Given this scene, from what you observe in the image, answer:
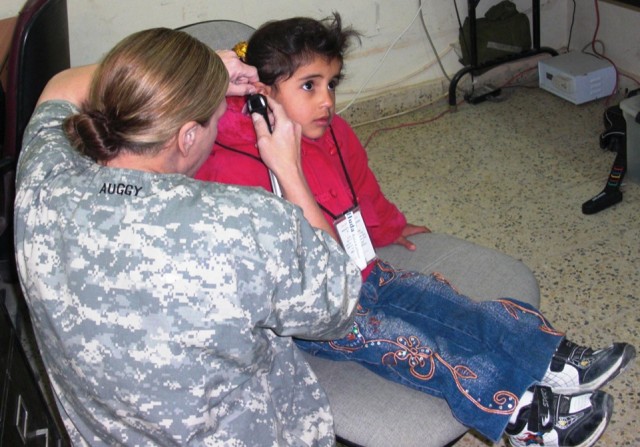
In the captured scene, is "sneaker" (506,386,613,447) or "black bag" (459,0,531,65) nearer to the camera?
"sneaker" (506,386,613,447)

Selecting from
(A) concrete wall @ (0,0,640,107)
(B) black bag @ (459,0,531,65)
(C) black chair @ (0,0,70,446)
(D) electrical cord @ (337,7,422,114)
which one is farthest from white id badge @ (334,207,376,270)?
(B) black bag @ (459,0,531,65)

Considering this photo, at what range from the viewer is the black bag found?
328 cm

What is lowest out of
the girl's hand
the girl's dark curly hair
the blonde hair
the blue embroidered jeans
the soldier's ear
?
the girl's hand

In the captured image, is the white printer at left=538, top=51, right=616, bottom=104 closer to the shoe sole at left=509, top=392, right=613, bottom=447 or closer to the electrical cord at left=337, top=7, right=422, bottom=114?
the electrical cord at left=337, top=7, right=422, bottom=114

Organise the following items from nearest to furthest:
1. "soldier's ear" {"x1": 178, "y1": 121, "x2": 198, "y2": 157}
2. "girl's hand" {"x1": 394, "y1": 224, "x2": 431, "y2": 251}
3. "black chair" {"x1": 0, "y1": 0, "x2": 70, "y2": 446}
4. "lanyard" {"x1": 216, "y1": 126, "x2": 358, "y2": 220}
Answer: "soldier's ear" {"x1": 178, "y1": 121, "x2": 198, "y2": 157}, "black chair" {"x1": 0, "y1": 0, "x2": 70, "y2": 446}, "lanyard" {"x1": 216, "y1": 126, "x2": 358, "y2": 220}, "girl's hand" {"x1": 394, "y1": 224, "x2": 431, "y2": 251}

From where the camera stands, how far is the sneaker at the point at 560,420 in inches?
50.4

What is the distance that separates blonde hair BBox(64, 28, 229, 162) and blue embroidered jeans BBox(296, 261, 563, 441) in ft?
1.76

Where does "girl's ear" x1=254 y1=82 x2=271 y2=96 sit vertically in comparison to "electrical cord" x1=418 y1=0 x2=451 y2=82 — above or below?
above

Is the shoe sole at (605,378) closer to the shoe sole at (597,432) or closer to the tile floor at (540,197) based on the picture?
the shoe sole at (597,432)

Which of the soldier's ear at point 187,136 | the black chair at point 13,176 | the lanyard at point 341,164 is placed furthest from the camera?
the lanyard at point 341,164

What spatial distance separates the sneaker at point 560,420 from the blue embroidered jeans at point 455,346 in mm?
109

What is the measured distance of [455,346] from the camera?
4.11ft

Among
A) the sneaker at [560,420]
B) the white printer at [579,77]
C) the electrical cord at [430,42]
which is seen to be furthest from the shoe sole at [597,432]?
the electrical cord at [430,42]

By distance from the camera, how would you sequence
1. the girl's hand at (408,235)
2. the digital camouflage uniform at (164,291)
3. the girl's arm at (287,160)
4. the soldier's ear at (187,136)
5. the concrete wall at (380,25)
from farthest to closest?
the concrete wall at (380,25), the girl's hand at (408,235), the girl's arm at (287,160), the soldier's ear at (187,136), the digital camouflage uniform at (164,291)
